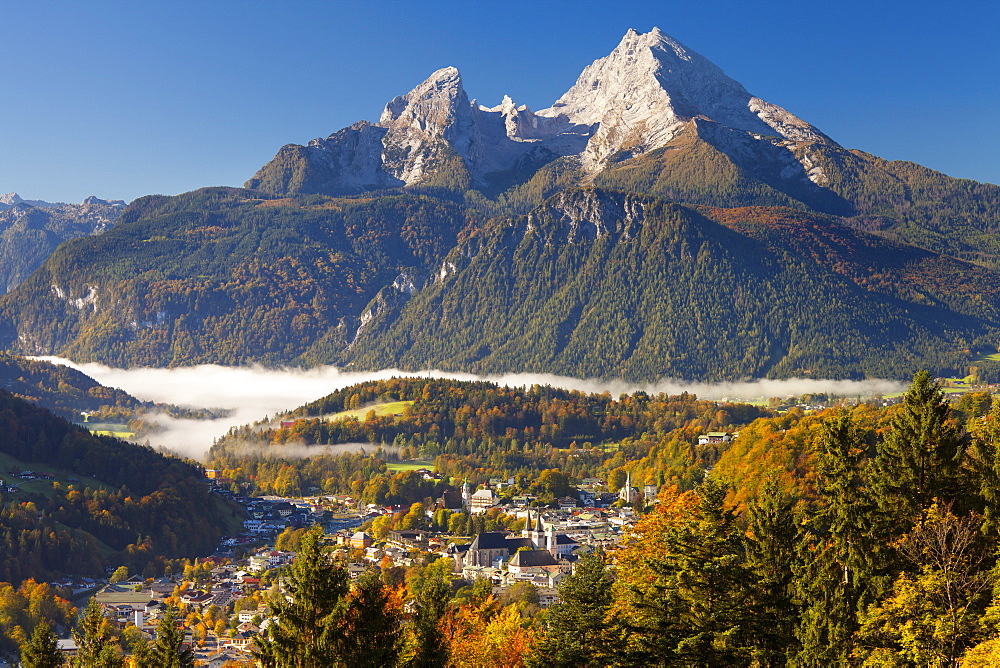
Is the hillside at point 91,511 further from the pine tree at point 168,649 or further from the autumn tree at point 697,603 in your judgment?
the autumn tree at point 697,603

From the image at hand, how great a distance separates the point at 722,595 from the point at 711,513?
3429mm

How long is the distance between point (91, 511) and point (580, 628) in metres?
144

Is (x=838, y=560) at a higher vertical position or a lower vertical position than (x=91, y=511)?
higher

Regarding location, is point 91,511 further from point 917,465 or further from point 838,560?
point 917,465

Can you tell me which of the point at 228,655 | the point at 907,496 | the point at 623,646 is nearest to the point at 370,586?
the point at 623,646

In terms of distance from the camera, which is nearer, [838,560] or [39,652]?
[39,652]

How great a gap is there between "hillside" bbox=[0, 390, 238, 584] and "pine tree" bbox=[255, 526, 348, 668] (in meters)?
117

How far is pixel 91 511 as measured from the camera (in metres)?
168

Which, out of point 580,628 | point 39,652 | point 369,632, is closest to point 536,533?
point 39,652

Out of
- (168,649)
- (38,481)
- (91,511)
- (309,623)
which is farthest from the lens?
(38,481)

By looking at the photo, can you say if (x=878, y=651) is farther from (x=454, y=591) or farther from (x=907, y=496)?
(x=454, y=591)

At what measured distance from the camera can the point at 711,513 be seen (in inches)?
1731

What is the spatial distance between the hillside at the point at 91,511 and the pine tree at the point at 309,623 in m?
117

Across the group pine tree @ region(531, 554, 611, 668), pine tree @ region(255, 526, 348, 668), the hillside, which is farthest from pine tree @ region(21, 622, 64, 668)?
the hillside
